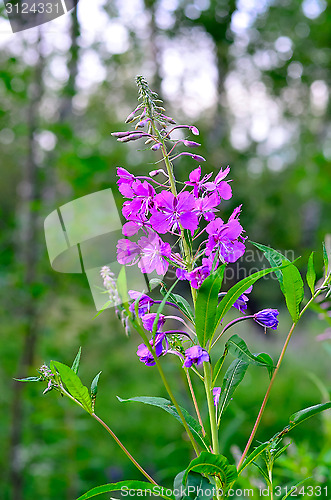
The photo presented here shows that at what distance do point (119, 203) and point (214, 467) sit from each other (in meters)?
1.91

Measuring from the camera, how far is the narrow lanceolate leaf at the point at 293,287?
0.69 meters

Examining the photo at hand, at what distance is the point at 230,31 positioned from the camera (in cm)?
429

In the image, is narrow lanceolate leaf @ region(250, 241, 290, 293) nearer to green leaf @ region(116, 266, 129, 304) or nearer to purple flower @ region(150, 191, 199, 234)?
purple flower @ region(150, 191, 199, 234)

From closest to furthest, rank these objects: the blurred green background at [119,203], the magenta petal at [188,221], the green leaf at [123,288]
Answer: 1. the green leaf at [123,288]
2. the magenta petal at [188,221]
3. the blurred green background at [119,203]

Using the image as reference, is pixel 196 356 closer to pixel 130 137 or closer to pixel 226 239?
pixel 226 239

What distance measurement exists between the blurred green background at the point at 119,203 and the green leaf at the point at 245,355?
2.51 feet

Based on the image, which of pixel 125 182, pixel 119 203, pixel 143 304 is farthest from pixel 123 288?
pixel 119 203

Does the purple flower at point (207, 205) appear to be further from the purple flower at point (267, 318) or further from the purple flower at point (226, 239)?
the purple flower at point (267, 318)

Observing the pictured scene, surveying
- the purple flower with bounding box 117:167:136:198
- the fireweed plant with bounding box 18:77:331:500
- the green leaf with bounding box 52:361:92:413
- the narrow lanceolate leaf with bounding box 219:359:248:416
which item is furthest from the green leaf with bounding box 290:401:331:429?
the purple flower with bounding box 117:167:136:198

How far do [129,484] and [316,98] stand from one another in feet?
29.6

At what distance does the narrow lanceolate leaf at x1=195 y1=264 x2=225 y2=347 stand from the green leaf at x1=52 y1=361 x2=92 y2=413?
20 cm

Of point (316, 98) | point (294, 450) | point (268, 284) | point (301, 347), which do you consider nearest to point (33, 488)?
point (294, 450)

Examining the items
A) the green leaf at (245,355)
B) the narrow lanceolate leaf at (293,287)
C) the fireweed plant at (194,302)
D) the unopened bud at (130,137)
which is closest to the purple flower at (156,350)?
the fireweed plant at (194,302)

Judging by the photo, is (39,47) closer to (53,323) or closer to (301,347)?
(53,323)
